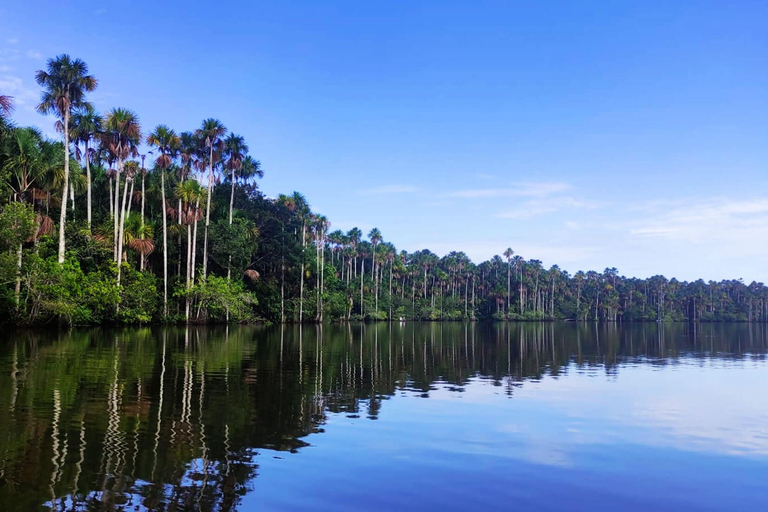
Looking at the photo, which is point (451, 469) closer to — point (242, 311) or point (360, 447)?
point (360, 447)

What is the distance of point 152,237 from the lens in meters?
55.4

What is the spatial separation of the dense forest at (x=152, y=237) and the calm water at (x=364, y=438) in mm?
19855

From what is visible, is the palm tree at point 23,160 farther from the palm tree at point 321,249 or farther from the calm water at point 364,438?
the palm tree at point 321,249

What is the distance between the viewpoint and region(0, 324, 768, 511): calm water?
768 cm

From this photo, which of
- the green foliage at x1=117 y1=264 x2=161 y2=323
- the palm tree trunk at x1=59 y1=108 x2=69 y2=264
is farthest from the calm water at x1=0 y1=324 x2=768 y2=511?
the green foliage at x1=117 y1=264 x2=161 y2=323

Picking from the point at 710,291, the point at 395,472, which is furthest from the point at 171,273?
the point at 710,291

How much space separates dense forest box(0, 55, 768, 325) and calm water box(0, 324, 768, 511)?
782 inches

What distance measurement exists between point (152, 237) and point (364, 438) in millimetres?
50176

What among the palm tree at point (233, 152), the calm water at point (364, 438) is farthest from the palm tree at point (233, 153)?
the calm water at point (364, 438)

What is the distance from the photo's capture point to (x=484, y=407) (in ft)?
48.6

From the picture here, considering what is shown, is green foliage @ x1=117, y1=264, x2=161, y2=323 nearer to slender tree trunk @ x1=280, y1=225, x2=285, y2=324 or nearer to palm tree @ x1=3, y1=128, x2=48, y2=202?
palm tree @ x1=3, y1=128, x2=48, y2=202

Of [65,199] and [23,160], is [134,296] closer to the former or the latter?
[65,199]

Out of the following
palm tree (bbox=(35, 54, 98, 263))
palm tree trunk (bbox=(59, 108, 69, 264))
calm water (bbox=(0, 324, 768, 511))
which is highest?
palm tree (bbox=(35, 54, 98, 263))

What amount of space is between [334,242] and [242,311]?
159 ft
